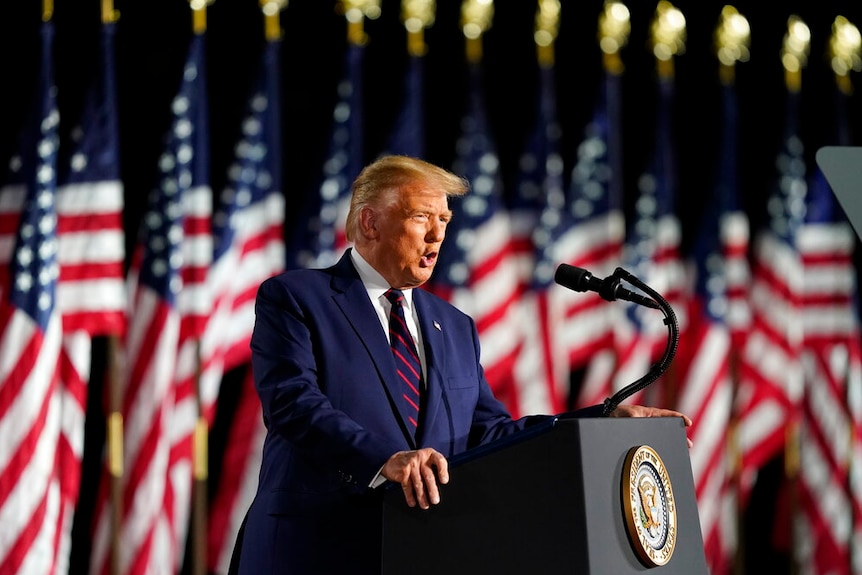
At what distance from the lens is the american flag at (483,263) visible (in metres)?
5.39

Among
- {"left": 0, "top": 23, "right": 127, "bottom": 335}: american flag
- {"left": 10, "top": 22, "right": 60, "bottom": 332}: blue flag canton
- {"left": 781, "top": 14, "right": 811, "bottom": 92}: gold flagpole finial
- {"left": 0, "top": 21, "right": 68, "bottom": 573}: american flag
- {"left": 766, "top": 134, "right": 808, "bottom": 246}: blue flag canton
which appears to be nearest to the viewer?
{"left": 0, "top": 21, "right": 68, "bottom": 573}: american flag

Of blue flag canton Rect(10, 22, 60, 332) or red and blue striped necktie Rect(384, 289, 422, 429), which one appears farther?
blue flag canton Rect(10, 22, 60, 332)

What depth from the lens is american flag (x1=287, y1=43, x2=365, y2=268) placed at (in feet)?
16.9

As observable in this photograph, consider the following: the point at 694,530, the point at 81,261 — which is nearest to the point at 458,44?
the point at 81,261

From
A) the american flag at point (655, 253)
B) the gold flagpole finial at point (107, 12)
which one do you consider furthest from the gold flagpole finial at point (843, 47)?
the gold flagpole finial at point (107, 12)

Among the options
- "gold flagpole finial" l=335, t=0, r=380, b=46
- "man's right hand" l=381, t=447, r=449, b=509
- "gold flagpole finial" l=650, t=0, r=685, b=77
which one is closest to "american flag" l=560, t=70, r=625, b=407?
"gold flagpole finial" l=650, t=0, r=685, b=77

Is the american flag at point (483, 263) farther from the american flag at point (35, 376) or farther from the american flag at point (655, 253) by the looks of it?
the american flag at point (35, 376)

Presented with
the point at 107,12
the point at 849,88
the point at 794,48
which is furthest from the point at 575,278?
the point at 849,88

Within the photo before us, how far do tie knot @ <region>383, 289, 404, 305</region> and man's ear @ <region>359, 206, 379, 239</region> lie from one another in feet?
0.40

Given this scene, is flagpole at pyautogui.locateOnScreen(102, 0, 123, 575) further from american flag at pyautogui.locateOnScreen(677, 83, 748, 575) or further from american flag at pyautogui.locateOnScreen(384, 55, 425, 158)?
american flag at pyautogui.locateOnScreen(677, 83, 748, 575)

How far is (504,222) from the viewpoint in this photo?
5645 mm

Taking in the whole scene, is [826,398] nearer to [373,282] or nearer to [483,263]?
[483,263]

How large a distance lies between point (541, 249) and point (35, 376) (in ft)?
8.60

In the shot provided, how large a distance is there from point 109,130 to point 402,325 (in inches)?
114
